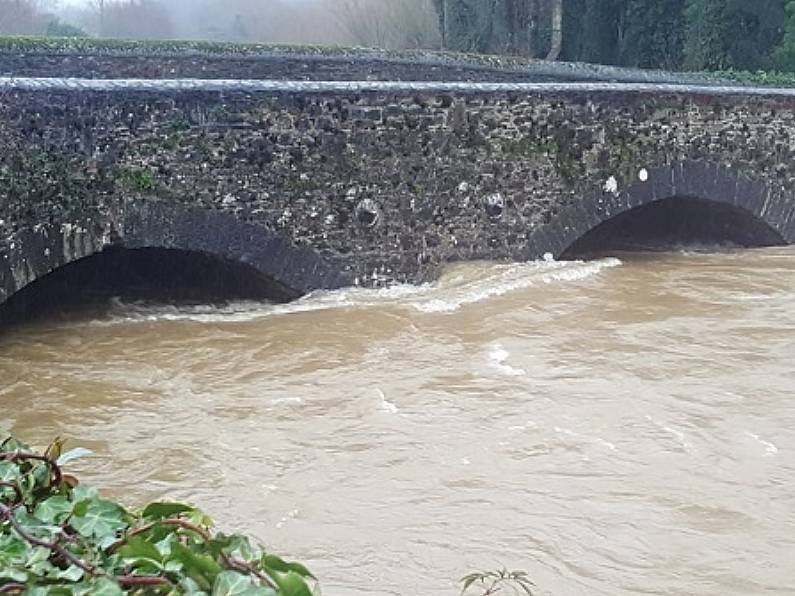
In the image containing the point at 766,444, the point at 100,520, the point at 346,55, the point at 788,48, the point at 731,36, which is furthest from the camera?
the point at 731,36

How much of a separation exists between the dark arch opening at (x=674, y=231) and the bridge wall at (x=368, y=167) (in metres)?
0.56

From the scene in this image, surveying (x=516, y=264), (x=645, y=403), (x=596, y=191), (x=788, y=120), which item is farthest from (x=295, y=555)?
(x=788, y=120)

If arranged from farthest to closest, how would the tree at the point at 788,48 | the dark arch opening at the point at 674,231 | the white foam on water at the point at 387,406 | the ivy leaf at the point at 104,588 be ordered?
the tree at the point at 788,48 → the dark arch opening at the point at 674,231 → the white foam on water at the point at 387,406 → the ivy leaf at the point at 104,588

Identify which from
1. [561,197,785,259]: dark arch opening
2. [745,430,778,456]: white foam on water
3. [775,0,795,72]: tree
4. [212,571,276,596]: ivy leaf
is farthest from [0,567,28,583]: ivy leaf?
[775,0,795,72]: tree

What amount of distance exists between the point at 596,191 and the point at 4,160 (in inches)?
275

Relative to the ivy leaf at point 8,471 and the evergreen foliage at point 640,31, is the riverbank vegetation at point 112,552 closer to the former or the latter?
the ivy leaf at point 8,471

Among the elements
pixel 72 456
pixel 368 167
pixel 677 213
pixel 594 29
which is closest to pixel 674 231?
pixel 677 213

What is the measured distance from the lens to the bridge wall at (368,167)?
10477mm

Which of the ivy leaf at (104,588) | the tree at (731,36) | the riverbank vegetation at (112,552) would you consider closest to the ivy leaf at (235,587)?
the riverbank vegetation at (112,552)

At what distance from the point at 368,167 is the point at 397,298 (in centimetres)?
144

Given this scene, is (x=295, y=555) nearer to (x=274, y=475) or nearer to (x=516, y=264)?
(x=274, y=475)

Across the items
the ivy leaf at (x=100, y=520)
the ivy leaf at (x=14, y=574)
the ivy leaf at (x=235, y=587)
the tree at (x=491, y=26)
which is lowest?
the ivy leaf at (x=235, y=587)

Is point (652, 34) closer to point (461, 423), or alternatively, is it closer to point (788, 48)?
point (788, 48)

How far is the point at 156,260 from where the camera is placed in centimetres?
1274
